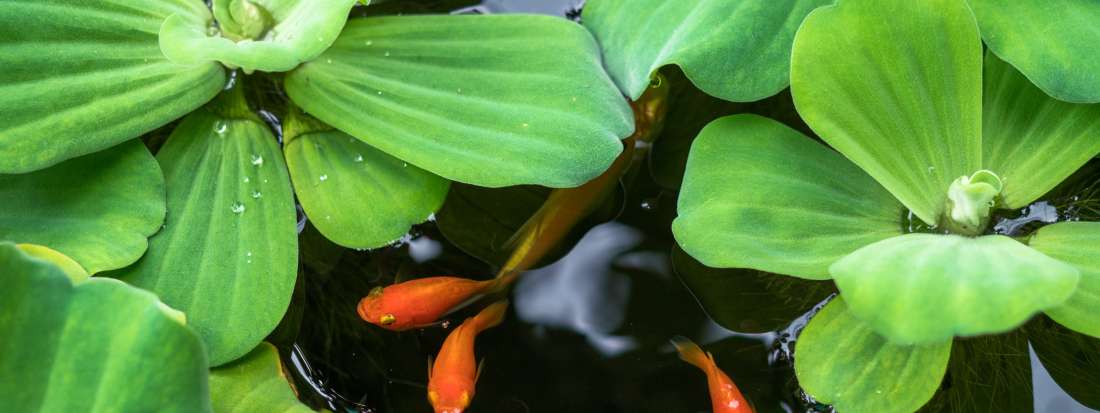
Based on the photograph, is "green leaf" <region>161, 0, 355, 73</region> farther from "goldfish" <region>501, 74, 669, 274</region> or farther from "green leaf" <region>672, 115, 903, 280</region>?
"green leaf" <region>672, 115, 903, 280</region>

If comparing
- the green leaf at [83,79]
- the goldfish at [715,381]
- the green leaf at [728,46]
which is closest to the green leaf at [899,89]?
the green leaf at [728,46]

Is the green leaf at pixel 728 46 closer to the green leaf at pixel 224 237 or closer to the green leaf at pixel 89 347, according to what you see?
the green leaf at pixel 224 237

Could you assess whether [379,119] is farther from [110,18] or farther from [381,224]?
[110,18]

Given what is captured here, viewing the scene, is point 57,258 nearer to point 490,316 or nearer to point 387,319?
point 387,319

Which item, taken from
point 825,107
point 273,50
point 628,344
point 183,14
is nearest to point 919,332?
A: point 825,107

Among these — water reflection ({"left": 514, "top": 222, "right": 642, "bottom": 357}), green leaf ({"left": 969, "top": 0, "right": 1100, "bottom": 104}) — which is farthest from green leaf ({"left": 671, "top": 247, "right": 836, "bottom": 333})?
green leaf ({"left": 969, "top": 0, "right": 1100, "bottom": 104})

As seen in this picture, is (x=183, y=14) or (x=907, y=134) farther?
(x=183, y=14)
